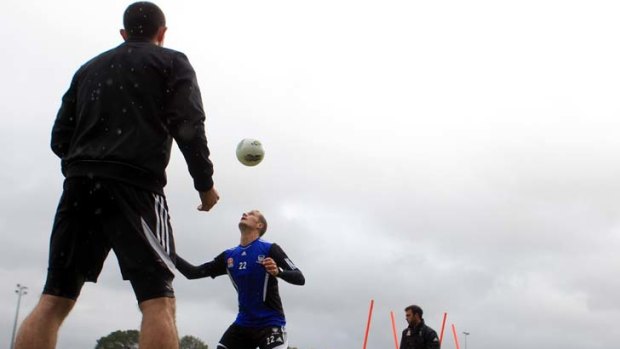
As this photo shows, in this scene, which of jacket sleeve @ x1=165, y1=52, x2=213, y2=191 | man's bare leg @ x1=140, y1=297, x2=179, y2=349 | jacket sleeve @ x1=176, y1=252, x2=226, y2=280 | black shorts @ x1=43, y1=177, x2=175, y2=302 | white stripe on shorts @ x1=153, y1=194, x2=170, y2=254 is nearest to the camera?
man's bare leg @ x1=140, y1=297, x2=179, y2=349

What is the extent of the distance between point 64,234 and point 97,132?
587 millimetres

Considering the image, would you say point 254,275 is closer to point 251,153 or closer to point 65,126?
point 251,153

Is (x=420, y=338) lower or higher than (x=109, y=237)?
higher

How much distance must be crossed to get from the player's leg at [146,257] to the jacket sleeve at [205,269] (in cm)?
528

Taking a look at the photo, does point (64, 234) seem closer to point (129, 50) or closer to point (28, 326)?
point (28, 326)

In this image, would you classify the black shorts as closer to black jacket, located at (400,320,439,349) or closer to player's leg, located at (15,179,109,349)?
player's leg, located at (15,179,109,349)

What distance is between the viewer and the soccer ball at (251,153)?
997 cm

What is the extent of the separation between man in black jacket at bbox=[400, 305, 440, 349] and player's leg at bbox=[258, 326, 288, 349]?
29.2ft

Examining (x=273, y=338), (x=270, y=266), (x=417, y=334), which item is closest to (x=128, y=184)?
(x=270, y=266)

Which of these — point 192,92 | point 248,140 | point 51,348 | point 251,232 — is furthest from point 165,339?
point 248,140

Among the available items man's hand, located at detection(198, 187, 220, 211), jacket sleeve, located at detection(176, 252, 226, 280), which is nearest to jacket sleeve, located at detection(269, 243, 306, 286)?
jacket sleeve, located at detection(176, 252, 226, 280)

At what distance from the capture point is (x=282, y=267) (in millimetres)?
8906

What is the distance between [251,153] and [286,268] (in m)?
1.89

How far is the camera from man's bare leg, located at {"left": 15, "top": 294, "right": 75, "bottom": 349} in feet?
13.0
